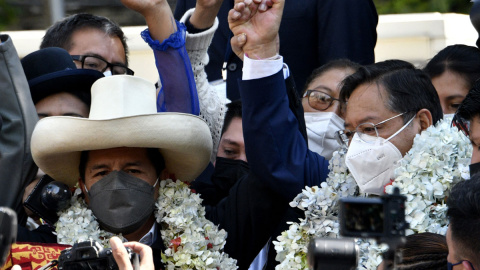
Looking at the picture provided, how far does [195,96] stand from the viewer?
5512 millimetres

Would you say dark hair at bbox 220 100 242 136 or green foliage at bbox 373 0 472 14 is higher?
dark hair at bbox 220 100 242 136

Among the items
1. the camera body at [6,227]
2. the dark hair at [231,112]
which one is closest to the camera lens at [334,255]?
the camera body at [6,227]

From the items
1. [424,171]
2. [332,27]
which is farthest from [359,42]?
[424,171]

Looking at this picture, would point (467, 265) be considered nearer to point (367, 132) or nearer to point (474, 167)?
point (474, 167)

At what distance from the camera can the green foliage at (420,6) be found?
12039mm

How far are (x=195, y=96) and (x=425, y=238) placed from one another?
72.4 inches

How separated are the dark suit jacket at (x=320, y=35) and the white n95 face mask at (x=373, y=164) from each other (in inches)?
61.6

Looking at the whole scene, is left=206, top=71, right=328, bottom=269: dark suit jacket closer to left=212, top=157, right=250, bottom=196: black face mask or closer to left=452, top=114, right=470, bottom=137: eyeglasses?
left=212, top=157, right=250, bottom=196: black face mask

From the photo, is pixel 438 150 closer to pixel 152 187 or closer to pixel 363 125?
pixel 363 125

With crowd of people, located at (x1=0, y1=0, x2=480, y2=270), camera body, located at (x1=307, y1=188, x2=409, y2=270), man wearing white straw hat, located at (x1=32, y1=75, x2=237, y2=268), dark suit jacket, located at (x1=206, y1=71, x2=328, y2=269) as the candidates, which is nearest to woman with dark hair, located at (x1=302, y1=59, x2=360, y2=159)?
crowd of people, located at (x1=0, y1=0, x2=480, y2=270)

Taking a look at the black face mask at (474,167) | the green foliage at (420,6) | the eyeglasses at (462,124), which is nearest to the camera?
the black face mask at (474,167)

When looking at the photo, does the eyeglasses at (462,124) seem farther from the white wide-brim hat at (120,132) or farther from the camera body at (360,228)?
the camera body at (360,228)

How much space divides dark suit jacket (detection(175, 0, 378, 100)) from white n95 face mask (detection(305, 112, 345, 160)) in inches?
22.3

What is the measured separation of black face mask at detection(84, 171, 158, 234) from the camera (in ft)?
16.3
